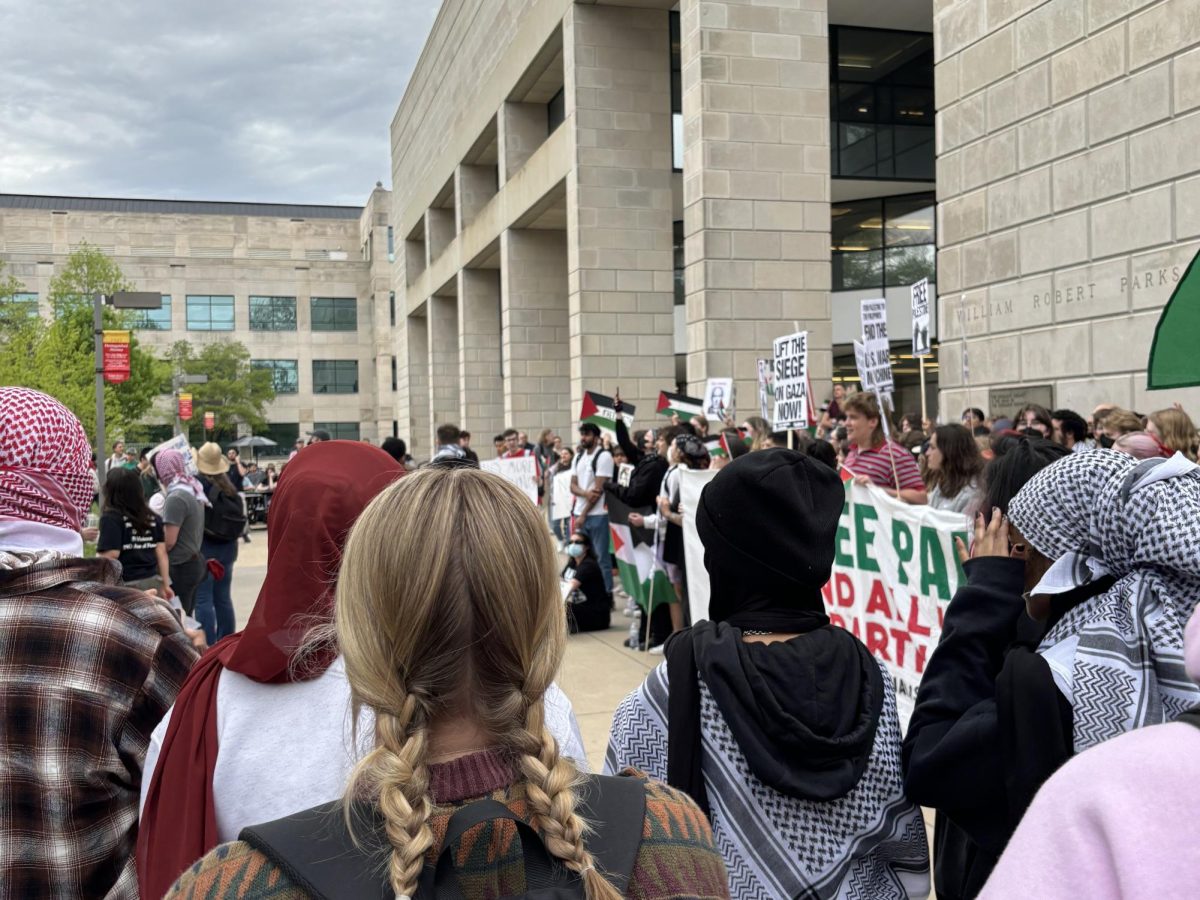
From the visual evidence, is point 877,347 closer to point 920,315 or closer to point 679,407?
point 920,315

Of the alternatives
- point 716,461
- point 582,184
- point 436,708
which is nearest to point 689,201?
point 582,184

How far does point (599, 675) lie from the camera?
9242 millimetres

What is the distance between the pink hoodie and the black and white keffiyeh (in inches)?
46.2

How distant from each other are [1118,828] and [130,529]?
8.40m

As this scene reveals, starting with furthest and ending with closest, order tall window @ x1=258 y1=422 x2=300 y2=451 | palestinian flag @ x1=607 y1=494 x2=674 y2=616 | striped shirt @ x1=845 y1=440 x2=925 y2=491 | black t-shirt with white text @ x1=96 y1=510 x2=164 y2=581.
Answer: tall window @ x1=258 y1=422 x2=300 y2=451
palestinian flag @ x1=607 y1=494 x2=674 y2=616
striped shirt @ x1=845 y1=440 x2=925 y2=491
black t-shirt with white text @ x1=96 y1=510 x2=164 y2=581

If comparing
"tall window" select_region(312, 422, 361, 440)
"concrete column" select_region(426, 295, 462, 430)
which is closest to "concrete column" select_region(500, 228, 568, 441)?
"concrete column" select_region(426, 295, 462, 430)

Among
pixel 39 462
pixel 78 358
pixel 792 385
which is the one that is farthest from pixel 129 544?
pixel 78 358

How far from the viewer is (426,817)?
127 centimetres

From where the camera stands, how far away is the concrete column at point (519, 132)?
91.2ft

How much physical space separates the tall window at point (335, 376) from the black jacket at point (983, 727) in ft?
226

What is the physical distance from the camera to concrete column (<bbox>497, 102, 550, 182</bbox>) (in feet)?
91.2

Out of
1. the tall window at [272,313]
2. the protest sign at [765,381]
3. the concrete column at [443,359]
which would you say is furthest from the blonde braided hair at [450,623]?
the tall window at [272,313]

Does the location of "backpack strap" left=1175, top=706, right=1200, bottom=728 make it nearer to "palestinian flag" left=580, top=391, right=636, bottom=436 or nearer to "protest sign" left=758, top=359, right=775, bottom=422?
"palestinian flag" left=580, top=391, right=636, bottom=436

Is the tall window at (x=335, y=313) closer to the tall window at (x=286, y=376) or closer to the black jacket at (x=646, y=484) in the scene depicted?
the tall window at (x=286, y=376)
